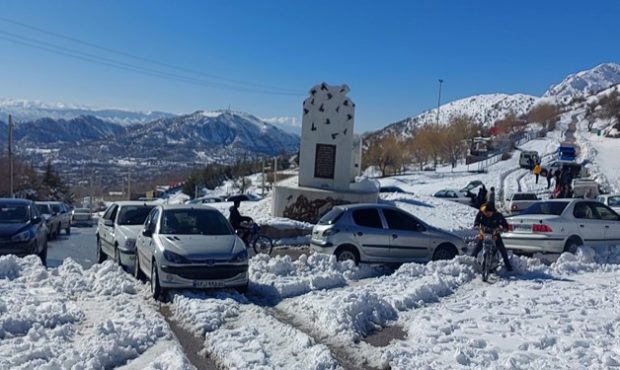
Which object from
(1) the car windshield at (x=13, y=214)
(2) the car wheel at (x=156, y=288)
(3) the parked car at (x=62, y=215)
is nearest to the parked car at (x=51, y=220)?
(3) the parked car at (x=62, y=215)

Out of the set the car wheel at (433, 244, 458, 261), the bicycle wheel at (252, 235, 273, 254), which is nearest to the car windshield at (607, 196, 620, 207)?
the car wheel at (433, 244, 458, 261)

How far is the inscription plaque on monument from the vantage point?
88.5ft

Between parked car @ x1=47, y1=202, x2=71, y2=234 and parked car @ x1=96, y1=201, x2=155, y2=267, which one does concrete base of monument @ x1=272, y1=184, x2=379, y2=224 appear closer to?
parked car @ x1=47, y1=202, x2=71, y2=234

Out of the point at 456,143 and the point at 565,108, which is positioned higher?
the point at 565,108

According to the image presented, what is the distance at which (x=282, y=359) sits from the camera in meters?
6.90

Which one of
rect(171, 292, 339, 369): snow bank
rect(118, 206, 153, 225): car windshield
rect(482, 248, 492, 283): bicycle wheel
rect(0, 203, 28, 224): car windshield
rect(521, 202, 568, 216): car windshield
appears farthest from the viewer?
rect(521, 202, 568, 216): car windshield

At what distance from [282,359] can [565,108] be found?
192019 mm

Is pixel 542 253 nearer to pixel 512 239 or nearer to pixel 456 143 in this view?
pixel 512 239

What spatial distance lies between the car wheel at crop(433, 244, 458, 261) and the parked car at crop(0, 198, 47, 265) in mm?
9472

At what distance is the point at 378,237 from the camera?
45.9 feet

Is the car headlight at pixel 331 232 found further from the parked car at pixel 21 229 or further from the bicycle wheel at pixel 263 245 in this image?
the parked car at pixel 21 229

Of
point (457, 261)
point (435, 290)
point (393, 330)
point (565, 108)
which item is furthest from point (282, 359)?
point (565, 108)

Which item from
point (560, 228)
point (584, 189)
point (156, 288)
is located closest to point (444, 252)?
point (560, 228)

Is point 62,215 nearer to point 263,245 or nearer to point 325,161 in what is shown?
point 325,161
